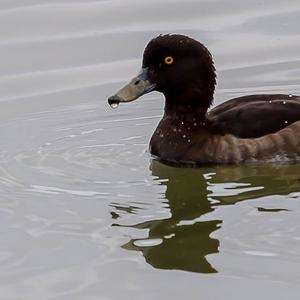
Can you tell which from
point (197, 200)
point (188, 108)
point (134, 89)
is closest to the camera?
point (197, 200)

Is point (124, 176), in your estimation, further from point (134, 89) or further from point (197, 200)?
point (134, 89)

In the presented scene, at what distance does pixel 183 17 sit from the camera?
14398 millimetres

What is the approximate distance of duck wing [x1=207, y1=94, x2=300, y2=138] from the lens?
10.4m

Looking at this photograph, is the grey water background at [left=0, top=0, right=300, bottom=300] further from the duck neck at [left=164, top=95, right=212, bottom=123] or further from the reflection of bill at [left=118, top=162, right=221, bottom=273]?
the duck neck at [left=164, top=95, right=212, bottom=123]

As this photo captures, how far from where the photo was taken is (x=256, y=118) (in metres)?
10.4

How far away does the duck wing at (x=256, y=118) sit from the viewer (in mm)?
10383

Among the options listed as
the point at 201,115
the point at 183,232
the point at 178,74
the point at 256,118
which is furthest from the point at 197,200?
the point at 178,74

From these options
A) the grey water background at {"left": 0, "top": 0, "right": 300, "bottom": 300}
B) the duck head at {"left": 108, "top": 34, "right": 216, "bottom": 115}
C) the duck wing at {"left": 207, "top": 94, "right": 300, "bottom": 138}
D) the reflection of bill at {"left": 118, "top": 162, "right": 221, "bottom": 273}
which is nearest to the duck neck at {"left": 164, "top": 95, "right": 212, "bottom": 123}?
the duck head at {"left": 108, "top": 34, "right": 216, "bottom": 115}

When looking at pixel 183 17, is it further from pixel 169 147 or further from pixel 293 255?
pixel 293 255

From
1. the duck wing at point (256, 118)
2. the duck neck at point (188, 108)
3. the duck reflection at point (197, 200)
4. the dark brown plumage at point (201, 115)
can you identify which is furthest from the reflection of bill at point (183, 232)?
the duck neck at point (188, 108)

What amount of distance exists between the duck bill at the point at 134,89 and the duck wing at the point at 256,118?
59 centimetres

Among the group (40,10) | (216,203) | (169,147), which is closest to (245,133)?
(169,147)

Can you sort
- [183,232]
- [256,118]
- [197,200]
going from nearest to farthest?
[183,232] < [197,200] < [256,118]

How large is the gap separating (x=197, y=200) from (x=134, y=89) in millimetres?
1544
